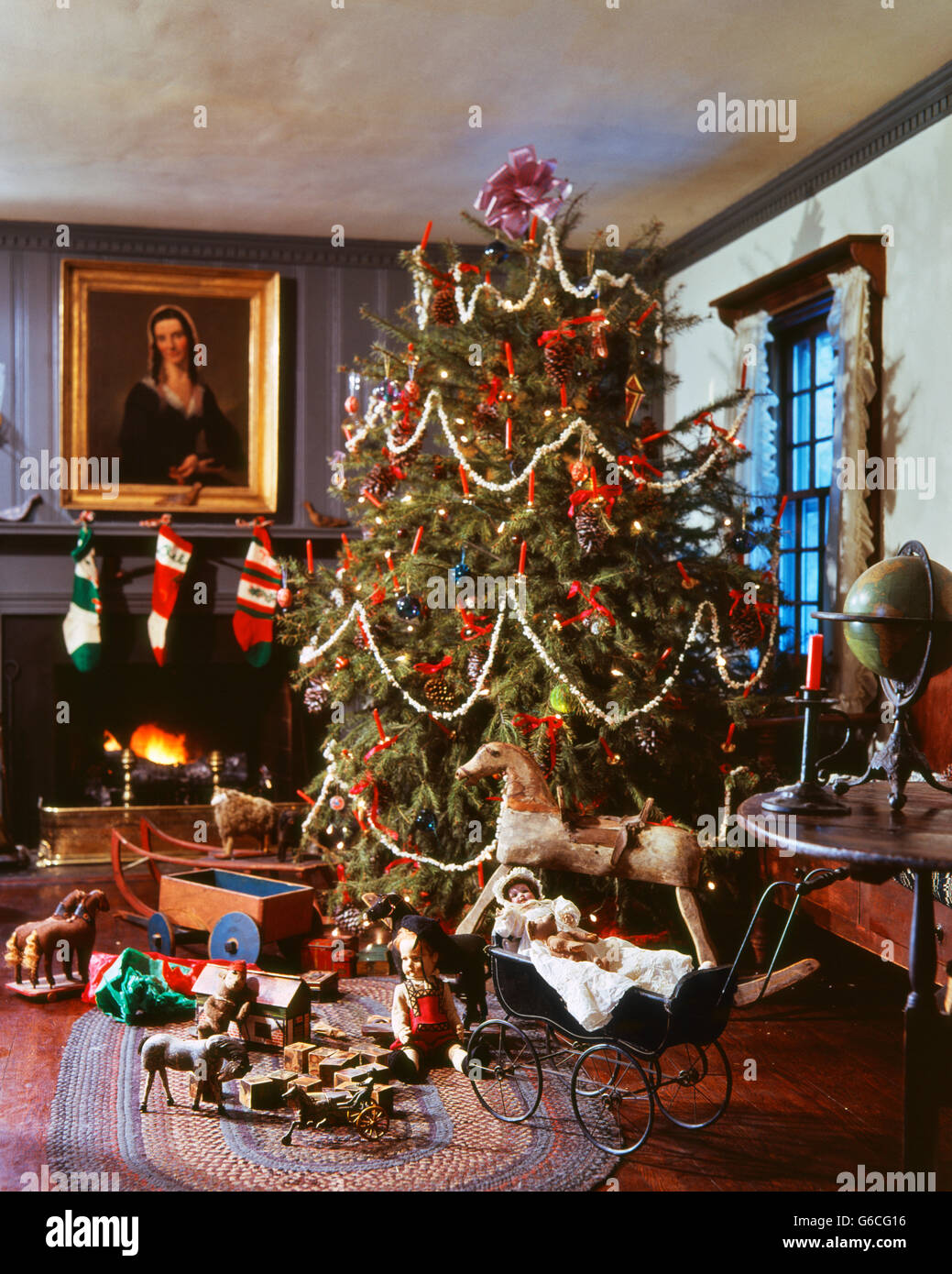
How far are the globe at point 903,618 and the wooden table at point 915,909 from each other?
1.09ft

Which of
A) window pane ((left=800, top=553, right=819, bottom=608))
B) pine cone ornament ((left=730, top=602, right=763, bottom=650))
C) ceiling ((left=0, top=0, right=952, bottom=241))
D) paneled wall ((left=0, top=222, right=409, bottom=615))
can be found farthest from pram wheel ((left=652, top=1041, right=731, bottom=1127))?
paneled wall ((left=0, top=222, right=409, bottom=615))

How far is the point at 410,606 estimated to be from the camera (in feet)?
15.2

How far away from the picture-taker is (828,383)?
5711 millimetres

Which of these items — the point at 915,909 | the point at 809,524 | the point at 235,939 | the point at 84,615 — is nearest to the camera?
the point at 915,909

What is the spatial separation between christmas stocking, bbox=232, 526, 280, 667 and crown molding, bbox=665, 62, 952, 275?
304 cm

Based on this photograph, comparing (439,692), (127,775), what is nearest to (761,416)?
(439,692)

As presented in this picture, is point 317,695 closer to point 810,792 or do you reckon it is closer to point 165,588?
point 165,588

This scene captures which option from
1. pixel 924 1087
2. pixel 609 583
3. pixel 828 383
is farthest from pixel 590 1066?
pixel 828 383

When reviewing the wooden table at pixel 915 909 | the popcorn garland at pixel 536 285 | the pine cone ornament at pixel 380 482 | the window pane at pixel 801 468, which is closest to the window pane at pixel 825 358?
the window pane at pixel 801 468

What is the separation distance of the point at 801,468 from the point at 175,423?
356 centimetres

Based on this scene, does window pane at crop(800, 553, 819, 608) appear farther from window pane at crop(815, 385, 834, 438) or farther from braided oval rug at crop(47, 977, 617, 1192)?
braided oval rug at crop(47, 977, 617, 1192)

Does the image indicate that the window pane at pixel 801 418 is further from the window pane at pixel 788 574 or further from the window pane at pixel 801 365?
the window pane at pixel 788 574

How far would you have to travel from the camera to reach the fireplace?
6.68 m

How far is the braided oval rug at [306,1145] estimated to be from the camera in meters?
2.82
